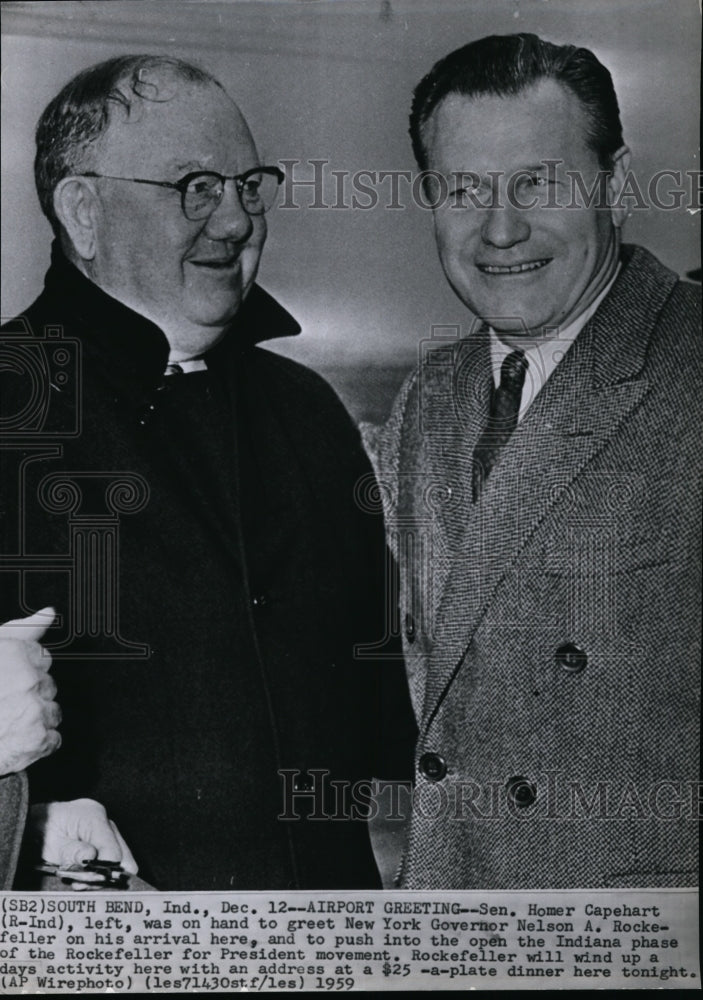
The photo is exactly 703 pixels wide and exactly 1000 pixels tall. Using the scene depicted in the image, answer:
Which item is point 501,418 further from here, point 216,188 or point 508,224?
point 216,188

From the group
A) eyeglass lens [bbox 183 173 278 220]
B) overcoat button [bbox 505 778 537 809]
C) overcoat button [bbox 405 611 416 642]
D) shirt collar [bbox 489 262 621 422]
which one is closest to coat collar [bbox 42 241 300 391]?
eyeglass lens [bbox 183 173 278 220]

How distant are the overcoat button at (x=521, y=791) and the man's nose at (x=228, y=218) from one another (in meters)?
1.01

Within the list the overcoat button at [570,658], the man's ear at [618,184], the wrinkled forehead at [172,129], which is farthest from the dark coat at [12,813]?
the man's ear at [618,184]

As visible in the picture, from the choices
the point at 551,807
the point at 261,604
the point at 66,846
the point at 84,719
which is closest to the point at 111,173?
the point at 261,604

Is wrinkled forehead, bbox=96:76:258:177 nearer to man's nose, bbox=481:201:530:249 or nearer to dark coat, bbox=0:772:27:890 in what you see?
man's nose, bbox=481:201:530:249

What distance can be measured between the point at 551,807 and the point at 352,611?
1.50ft

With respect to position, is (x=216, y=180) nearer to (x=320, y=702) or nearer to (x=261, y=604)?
(x=261, y=604)

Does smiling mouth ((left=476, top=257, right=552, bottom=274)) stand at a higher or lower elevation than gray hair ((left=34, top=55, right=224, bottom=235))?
lower

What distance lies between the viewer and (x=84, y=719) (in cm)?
184

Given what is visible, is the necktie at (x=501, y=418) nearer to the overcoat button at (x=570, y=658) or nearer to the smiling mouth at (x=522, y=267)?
the smiling mouth at (x=522, y=267)

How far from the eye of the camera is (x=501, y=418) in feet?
6.15

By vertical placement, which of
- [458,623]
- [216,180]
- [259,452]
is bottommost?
[458,623]
